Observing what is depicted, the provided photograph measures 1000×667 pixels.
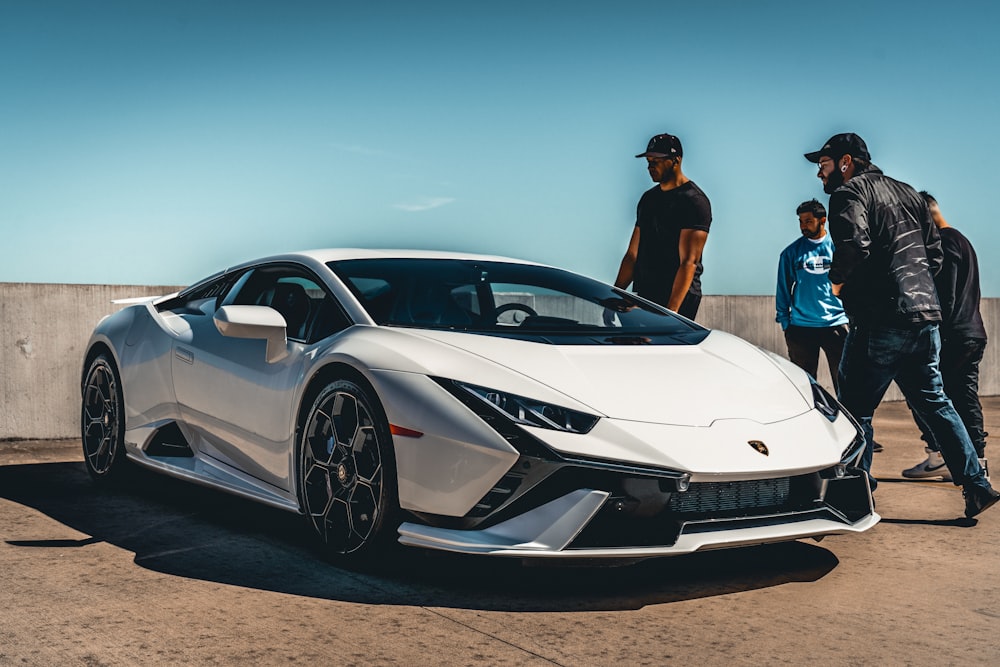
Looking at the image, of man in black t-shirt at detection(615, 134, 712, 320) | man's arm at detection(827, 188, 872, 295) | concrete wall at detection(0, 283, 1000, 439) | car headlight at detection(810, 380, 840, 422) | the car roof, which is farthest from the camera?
concrete wall at detection(0, 283, 1000, 439)

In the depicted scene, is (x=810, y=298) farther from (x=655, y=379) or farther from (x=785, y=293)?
(x=655, y=379)

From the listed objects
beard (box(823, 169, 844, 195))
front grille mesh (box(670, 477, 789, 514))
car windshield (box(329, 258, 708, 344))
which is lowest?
front grille mesh (box(670, 477, 789, 514))

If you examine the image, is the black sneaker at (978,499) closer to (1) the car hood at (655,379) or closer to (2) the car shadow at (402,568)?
(2) the car shadow at (402,568)

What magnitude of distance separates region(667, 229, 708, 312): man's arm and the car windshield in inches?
43.9

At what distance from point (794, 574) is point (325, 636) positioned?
184 cm

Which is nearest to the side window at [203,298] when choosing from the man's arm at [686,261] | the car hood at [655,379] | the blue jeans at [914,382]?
the car hood at [655,379]

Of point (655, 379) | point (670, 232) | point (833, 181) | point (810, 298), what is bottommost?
point (655, 379)

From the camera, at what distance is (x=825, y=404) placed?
438 cm

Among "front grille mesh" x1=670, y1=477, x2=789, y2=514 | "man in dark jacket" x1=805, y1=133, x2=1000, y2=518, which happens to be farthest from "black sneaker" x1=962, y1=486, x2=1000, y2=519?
"front grille mesh" x1=670, y1=477, x2=789, y2=514

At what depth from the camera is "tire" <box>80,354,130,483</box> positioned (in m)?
5.82

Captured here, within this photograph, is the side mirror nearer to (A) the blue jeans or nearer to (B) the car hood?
(B) the car hood

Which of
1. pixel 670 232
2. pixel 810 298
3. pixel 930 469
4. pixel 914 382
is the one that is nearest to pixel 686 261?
pixel 670 232

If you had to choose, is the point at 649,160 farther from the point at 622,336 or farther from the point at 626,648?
the point at 626,648

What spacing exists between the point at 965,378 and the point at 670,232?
1908 millimetres
